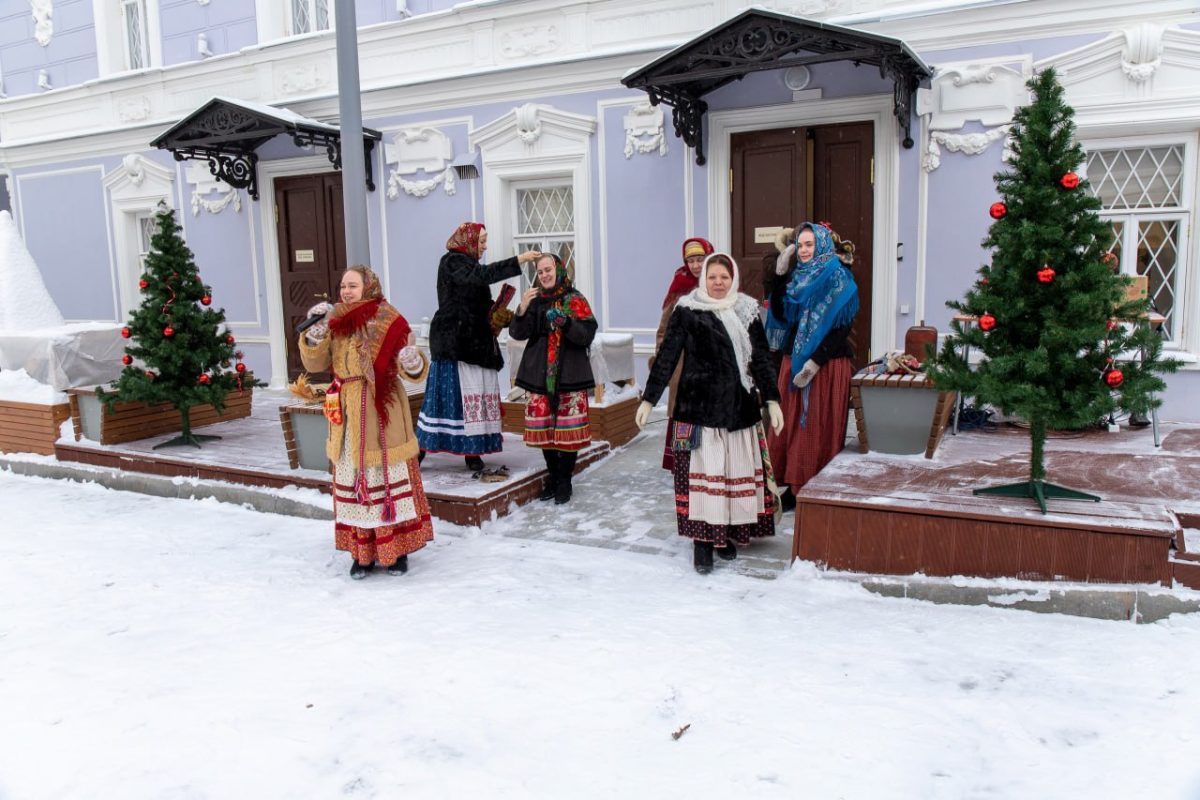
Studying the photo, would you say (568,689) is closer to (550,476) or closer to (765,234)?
(550,476)

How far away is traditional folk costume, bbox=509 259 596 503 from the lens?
562cm

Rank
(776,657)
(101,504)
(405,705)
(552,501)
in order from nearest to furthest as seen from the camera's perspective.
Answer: (405,705)
(776,657)
(552,501)
(101,504)

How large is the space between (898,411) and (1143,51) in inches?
148

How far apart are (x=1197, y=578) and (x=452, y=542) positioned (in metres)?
3.75

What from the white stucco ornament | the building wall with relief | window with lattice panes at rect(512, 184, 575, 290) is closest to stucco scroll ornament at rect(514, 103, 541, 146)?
the building wall with relief

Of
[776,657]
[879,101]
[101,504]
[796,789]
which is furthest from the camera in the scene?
[879,101]

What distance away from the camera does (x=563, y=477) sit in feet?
19.5

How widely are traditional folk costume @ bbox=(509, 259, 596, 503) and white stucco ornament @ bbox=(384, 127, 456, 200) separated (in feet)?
14.8

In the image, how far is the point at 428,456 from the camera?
6.74m

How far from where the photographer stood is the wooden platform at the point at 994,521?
3.88 metres

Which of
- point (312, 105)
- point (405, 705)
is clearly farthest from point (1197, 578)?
point (312, 105)

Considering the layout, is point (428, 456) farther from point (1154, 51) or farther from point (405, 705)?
point (1154, 51)

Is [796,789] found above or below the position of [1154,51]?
below

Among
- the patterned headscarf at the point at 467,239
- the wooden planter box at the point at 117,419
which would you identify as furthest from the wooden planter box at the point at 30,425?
the patterned headscarf at the point at 467,239
